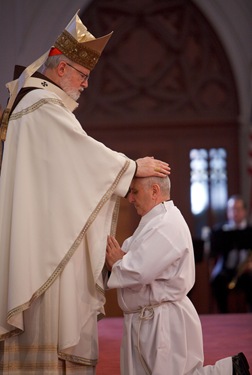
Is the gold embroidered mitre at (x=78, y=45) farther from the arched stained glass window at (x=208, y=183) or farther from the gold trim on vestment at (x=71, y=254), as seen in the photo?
the arched stained glass window at (x=208, y=183)

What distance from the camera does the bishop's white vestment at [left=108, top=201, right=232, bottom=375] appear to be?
4273 millimetres

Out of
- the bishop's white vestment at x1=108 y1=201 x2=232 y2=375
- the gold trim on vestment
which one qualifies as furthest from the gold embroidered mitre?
the bishop's white vestment at x1=108 y1=201 x2=232 y2=375

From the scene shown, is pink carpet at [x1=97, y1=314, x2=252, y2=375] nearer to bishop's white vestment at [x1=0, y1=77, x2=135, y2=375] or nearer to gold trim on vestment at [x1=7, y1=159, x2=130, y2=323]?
bishop's white vestment at [x1=0, y1=77, x2=135, y2=375]

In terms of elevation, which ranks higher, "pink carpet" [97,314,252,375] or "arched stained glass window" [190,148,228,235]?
"arched stained glass window" [190,148,228,235]

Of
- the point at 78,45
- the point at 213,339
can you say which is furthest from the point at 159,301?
the point at 213,339

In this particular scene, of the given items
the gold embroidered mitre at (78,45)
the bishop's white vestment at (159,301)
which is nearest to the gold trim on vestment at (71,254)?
the bishop's white vestment at (159,301)

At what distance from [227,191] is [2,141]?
8.00 meters

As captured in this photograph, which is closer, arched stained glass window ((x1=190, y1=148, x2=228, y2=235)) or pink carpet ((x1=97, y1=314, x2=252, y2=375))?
pink carpet ((x1=97, y1=314, x2=252, y2=375))

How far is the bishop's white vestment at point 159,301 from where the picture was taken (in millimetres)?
4273

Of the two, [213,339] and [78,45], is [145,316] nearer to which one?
[78,45]

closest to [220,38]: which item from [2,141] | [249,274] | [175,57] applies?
[175,57]

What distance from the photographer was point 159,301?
14.3 ft

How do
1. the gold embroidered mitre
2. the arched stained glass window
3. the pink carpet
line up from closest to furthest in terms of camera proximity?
the gold embroidered mitre, the pink carpet, the arched stained glass window

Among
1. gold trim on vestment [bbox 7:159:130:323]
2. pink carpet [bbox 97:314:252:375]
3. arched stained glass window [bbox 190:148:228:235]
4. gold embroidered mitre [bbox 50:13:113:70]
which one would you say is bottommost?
pink carpet [bbox 97:314:252:375]
